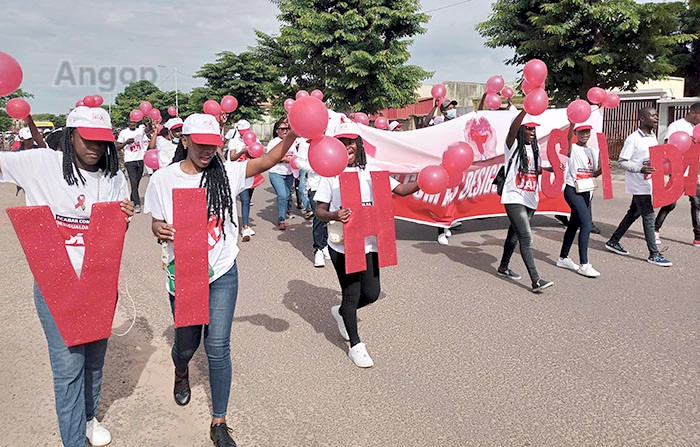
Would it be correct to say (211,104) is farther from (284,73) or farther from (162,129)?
(284,73)

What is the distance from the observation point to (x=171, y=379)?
12.3 ft

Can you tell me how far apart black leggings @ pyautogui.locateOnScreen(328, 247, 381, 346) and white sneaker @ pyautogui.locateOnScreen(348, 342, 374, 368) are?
48 mm

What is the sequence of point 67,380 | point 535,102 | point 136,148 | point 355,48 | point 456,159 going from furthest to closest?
point 355,48 < point 136,148 < point 535,102 < point 456,159 < point 67,380

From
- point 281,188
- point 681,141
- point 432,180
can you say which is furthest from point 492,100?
point 432,180

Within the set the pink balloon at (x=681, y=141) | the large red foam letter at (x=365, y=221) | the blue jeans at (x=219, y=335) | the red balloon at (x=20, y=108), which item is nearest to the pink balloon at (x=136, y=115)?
the red balloon at (x=20, y=108)

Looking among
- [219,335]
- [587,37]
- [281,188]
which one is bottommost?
[219,335]

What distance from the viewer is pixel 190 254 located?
275 cm

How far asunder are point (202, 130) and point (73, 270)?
915 mm

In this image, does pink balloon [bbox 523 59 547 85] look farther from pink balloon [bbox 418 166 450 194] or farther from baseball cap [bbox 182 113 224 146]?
baseball cap [bbox 182 113 224 146]

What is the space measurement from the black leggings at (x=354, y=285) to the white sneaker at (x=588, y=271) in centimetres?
307

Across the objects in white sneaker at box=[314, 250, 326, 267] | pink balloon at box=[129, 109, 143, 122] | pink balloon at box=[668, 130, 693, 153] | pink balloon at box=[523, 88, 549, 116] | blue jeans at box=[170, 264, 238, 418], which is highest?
pink balloon at box=[129, 109, 143, 122]

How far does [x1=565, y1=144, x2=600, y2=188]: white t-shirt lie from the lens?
19.7 feet

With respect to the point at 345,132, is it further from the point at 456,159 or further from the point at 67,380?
the point at 67,380

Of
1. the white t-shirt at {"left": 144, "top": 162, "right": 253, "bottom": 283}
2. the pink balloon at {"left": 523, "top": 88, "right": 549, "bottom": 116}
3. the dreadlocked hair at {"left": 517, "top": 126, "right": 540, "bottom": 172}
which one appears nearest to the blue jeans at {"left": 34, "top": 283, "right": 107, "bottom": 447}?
the white t-shirt at {"left": 144, "top": 162, "right": 253, "bottom": 283}
